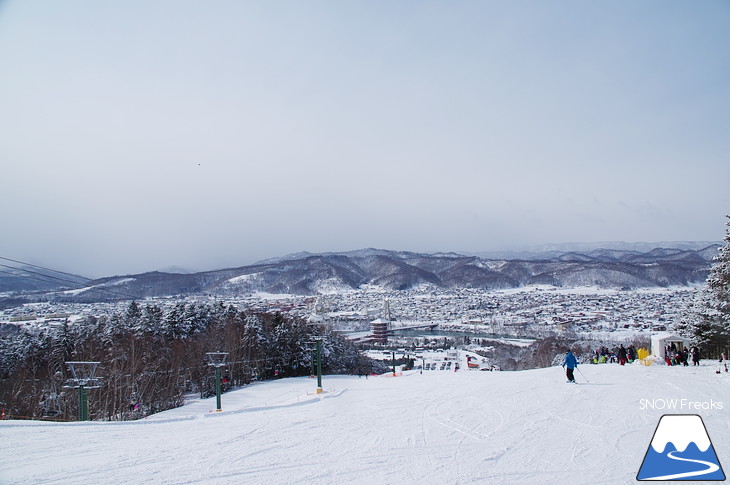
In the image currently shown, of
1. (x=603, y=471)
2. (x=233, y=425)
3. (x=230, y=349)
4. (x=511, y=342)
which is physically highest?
(x=603, y=471)

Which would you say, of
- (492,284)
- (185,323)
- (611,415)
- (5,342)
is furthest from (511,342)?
(492,284)

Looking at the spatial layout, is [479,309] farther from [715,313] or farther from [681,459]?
[681,459]

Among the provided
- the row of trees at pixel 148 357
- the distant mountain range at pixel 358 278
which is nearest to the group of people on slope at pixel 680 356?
the row of trees at pixel 148 357

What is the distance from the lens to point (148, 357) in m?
30.0

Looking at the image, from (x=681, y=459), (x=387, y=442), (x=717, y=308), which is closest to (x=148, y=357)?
(x=387, y=442)

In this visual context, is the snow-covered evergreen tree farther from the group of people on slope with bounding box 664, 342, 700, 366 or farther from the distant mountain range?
the distant mountain range

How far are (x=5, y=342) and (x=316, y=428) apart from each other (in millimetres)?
34827

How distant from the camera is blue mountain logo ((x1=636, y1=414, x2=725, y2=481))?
15.4 feet

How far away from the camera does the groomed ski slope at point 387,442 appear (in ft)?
17.7

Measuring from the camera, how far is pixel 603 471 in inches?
208

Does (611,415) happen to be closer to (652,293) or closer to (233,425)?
(233,425)

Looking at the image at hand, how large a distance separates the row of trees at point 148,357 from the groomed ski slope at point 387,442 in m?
15.8

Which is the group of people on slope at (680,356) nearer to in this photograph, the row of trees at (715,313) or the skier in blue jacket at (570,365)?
the row of trees at (715,313)

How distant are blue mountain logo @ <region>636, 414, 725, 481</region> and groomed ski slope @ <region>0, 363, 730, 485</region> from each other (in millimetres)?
265
